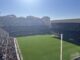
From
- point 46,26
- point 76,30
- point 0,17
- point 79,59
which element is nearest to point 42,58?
point 79,59

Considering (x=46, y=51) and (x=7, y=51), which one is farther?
(x=46, y=51)

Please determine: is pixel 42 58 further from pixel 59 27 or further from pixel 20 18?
pixel 20 18

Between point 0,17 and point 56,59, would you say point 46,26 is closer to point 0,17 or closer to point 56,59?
point 0,17

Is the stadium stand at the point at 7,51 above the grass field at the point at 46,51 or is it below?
above

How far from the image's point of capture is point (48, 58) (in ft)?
52.6

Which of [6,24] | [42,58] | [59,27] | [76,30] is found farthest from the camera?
[6,24]

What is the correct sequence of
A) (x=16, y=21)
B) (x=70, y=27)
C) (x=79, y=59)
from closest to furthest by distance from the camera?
(x=79, y=59) < (x=70, y=27) < (x=16, y=21)

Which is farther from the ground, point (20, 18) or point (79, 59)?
point (20, 18)

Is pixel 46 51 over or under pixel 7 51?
under

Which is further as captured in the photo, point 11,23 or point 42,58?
point 11,23

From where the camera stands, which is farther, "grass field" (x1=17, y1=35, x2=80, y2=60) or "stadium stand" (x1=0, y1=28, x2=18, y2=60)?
"grass field" (x1=17, y1=35, x2=80, y2=60)

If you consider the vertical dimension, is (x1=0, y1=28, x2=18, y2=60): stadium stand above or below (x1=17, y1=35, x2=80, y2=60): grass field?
above

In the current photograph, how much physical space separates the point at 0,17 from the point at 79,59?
4913 cm

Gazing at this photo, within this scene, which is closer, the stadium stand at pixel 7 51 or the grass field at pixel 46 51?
the stadium stand at pixel 7 51
